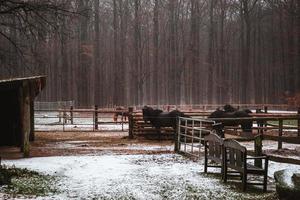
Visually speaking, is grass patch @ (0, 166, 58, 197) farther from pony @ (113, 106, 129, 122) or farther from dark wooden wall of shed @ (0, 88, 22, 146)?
pony @ (113, 106, 129, 122)

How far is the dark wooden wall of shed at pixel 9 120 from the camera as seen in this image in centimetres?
1927

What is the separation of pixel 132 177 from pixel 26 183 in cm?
267

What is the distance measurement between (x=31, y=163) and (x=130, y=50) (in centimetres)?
4381

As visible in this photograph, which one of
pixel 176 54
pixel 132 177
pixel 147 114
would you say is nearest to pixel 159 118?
pixel 147 114

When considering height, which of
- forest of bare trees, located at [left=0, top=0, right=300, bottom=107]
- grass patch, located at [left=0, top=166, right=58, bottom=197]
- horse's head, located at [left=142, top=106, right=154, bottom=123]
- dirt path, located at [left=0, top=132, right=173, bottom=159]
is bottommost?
dirt path, located at [left=0, top=132, right=173, bottom=159]

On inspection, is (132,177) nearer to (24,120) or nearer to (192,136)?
(192,136)

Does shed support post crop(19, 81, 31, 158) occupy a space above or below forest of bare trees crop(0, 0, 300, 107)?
below

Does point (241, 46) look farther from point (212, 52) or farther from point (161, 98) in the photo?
point (161, 98)

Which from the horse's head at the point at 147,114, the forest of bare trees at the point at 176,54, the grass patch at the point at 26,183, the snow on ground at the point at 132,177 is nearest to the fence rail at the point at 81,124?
the horse's head at the point at 147,114

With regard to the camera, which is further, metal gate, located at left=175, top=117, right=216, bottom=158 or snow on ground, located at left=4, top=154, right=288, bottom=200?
metal gate, located at left=175, top=117, right=216, bottom=158

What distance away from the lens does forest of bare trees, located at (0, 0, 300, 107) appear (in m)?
53.6

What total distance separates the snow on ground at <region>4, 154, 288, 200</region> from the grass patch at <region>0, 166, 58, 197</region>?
1.02 feet

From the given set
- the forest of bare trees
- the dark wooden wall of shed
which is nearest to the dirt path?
the dark wooden wall of shed

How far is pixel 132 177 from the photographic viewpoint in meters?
11.4
